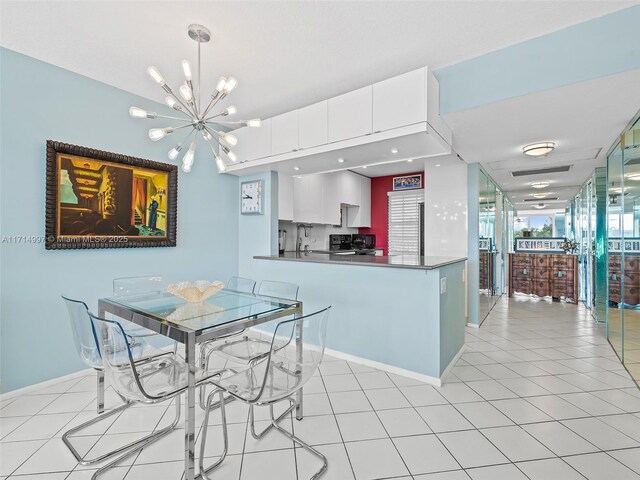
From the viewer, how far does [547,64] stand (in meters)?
2.24

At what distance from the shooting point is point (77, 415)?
2.20m

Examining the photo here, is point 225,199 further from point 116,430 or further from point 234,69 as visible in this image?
point 116,430

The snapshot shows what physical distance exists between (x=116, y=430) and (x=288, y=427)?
1.09 m

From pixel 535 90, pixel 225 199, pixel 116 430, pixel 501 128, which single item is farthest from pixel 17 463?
pixel 501 128

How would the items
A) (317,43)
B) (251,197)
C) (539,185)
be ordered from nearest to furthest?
(317,43) < (251,197) < (539,185)

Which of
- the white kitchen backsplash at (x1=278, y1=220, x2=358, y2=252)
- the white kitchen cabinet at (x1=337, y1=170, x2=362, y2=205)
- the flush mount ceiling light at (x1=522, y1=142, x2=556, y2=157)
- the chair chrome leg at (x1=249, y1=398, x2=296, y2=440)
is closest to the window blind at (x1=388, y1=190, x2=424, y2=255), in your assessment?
the white kitchen cabinet at (x1=337, y1=170, x2=362, y2=205)

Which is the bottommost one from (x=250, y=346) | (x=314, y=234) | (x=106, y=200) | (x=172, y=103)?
(x=250, y=346)

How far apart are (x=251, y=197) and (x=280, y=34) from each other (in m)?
2.16

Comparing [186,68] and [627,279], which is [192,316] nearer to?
[186,68]

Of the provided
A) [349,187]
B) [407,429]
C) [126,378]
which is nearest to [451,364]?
[407,429]

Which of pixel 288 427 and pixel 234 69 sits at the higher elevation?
pixel 234 69

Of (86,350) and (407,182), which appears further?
(407,182)

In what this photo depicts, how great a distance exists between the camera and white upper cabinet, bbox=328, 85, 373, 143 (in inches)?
109

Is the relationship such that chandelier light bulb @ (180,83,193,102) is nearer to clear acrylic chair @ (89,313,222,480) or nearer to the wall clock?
clear acrylic chair @ (89,313,222,480)
